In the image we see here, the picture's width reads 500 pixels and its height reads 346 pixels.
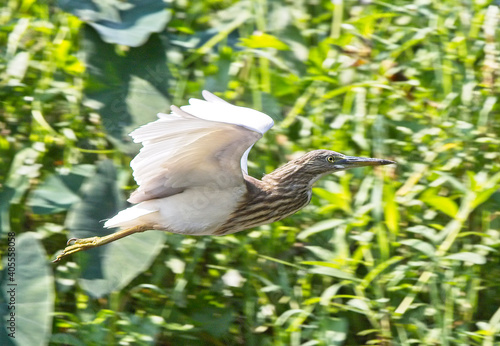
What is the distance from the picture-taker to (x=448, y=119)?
495 centimetres

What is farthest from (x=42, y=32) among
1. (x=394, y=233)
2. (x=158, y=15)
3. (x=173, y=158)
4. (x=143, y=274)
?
(x=394, y=233)

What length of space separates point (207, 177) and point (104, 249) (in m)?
0.90

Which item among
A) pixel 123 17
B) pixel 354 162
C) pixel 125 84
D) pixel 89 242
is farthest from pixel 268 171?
pixel 123 17

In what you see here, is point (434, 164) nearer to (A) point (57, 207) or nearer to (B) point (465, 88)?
(B) point (465, 88)

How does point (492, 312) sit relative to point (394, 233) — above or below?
below

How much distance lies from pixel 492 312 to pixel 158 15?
7.50 feet

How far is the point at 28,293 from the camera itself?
4383 mm

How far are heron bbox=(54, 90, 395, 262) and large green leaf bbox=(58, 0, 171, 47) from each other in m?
0.95

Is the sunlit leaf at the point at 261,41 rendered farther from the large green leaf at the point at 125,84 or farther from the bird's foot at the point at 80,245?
the bird's foot at the point at 80,245

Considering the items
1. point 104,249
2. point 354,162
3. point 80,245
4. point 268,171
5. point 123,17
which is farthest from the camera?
point 123,17

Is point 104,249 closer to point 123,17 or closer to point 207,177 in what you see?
point 207,177

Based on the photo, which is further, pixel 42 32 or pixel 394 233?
pixel 42 32

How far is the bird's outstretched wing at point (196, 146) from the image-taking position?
341 centimetres

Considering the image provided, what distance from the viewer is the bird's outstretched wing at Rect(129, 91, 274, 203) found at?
341cm
